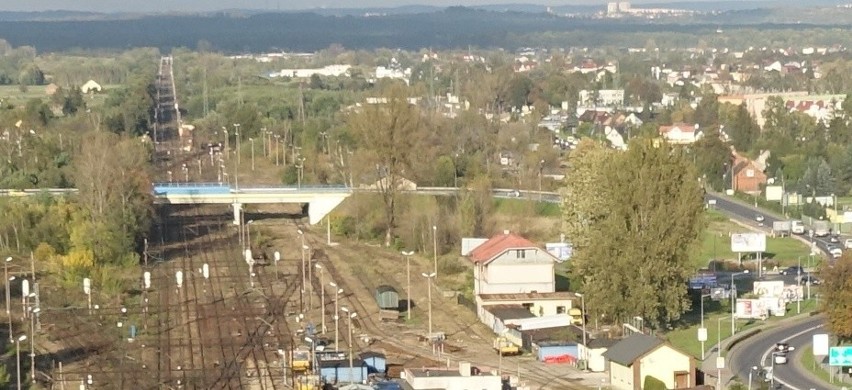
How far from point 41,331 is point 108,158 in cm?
967

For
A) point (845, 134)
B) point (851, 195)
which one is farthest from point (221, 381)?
point (845, 134)

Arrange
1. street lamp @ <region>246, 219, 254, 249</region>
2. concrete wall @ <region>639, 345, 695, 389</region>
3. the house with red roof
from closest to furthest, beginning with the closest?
concrete wall @ <region>639, 345, 695, 389</region> → street lamp @ <region>246, 219, 254, 249</region> → the house with red roof

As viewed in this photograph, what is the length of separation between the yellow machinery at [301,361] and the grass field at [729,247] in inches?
397

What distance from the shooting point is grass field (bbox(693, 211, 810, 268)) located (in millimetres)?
30938

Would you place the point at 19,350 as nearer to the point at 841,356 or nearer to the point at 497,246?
the point at 497,246

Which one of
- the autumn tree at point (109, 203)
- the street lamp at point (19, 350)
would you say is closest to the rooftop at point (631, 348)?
the street lamp at point (19, 350)

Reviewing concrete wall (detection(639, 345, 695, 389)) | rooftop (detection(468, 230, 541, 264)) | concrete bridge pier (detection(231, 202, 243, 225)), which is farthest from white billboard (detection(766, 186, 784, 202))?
concrete wall (detection(639, 345, 695, 389))

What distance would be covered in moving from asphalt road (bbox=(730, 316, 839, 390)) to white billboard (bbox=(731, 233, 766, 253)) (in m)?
4.40

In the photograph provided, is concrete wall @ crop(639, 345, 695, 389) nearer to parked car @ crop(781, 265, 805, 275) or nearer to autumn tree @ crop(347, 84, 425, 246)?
parked car @ crop(781, 265, 805, 275)

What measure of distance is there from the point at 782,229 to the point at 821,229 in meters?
0.80

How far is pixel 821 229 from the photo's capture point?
34594 mm

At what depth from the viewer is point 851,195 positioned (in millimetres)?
41625

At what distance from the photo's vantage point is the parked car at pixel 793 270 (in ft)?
94.6

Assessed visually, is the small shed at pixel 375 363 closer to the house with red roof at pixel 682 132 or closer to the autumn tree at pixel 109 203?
the autumn tree at pixel 109 203
